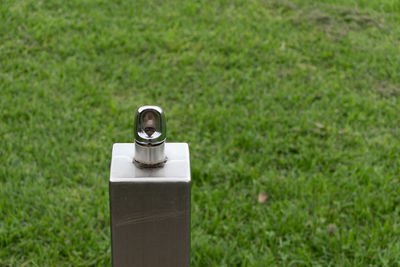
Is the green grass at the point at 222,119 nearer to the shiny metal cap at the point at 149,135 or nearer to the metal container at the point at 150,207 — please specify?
the metal container at the point at 150,207

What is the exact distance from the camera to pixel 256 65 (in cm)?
451

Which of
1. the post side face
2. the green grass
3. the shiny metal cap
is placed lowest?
the green grass

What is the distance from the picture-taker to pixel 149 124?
1315mm

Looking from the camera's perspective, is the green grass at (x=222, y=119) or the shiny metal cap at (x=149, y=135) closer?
the shiny metal cap at (x=149, y=135)

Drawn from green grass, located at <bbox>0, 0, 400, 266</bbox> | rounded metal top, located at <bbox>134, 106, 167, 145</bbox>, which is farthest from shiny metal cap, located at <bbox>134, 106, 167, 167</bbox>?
green grass, located at <bbox>0, 0, 400, 266</bbox>

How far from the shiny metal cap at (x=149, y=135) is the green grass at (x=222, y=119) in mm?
1382

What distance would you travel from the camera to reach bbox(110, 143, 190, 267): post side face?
1.29 metres

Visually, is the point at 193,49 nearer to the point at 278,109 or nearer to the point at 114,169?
the point at 278,109

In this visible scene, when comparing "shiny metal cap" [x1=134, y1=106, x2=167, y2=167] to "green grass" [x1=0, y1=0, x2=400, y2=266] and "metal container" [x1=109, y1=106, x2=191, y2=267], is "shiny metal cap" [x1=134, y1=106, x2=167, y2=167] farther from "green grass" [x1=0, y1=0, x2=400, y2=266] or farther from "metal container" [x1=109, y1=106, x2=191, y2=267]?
"green grass" [x1=0, y1=0, x2=400, y2=266]

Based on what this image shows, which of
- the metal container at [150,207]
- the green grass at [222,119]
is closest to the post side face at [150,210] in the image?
the metal container at [150,207]

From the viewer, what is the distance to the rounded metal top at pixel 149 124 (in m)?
1.28

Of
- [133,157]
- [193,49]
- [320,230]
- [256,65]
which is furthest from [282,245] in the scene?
[193,49]

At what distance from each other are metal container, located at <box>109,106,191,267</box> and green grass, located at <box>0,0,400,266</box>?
1.22m

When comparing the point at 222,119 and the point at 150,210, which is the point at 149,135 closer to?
the point at 150,210
